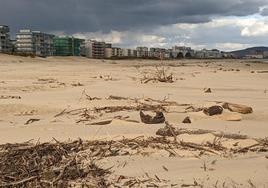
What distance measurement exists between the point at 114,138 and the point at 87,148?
0.49 meters

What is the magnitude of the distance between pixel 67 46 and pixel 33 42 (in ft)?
39.4

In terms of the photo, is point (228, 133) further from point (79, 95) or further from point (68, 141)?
point (79, 95)

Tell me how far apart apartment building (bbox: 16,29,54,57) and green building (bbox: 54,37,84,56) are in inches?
133

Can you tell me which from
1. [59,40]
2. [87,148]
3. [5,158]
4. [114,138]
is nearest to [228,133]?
[114,138]

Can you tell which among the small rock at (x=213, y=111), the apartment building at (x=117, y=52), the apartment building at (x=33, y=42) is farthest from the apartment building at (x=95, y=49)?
the small rock at (x=213, y=111)

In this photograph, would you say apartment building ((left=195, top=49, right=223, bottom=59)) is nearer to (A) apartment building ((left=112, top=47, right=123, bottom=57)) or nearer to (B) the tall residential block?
(A) apartment building ((left=112, top=47, right=123, bottom=57))

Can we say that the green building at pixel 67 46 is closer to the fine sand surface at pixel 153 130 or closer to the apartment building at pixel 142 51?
the apartment building at pixel 142 51

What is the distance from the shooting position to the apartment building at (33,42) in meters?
70.4

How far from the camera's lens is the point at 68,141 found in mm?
4461

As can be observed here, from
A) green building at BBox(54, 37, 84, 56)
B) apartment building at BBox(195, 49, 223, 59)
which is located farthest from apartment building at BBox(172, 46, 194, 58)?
green building at BBox(54, 37, 84, 56)

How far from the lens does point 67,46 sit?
3248 inches

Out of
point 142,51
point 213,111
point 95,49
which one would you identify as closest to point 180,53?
point 142,51

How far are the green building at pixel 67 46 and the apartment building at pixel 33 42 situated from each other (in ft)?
11.1

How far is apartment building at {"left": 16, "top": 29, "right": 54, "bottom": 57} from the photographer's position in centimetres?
7038
